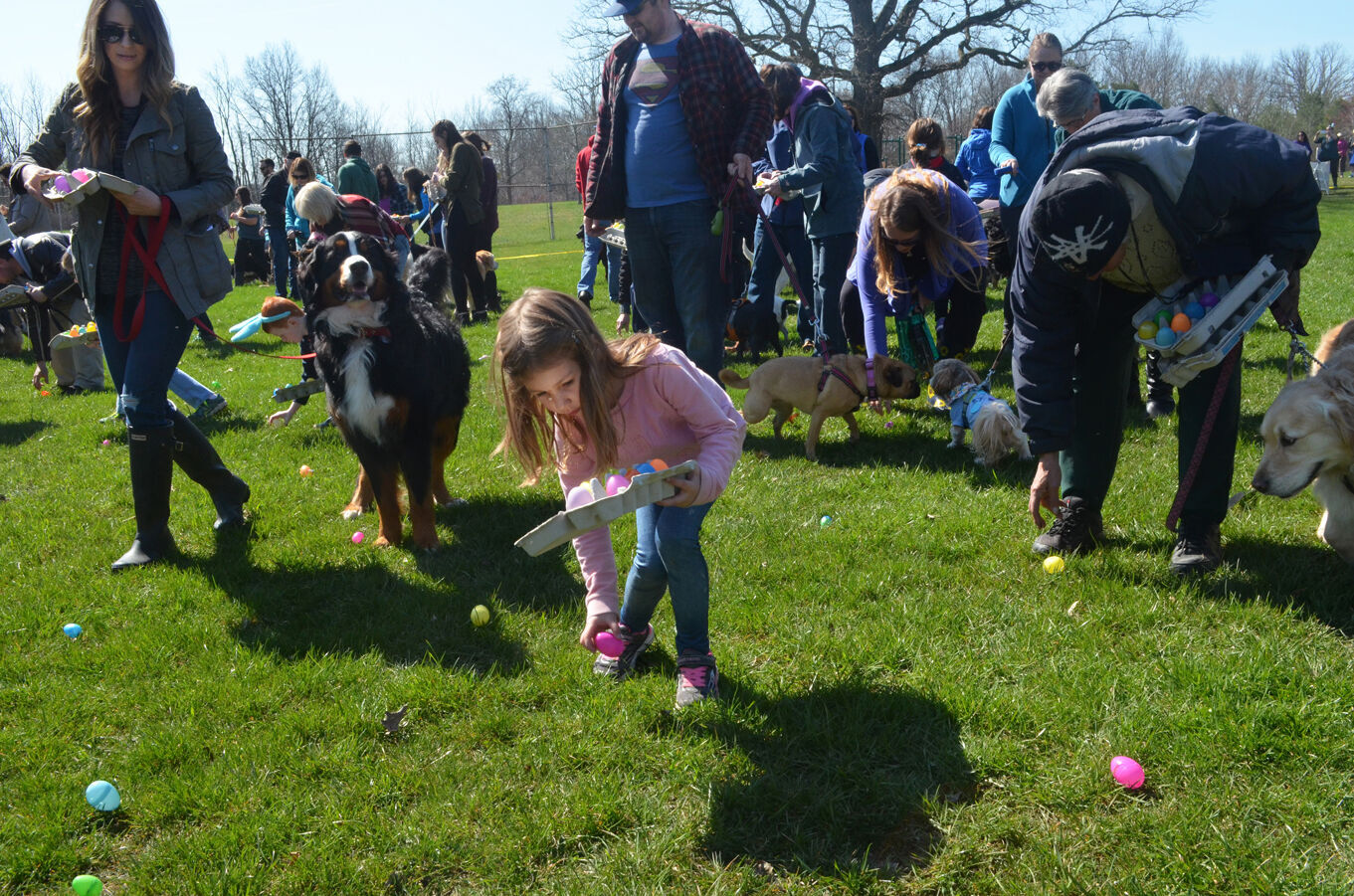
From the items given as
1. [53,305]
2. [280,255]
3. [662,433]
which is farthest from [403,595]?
[280,255]

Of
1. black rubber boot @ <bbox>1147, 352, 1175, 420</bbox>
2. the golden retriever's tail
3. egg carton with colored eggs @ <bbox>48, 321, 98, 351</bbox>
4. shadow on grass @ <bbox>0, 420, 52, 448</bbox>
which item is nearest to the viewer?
black rubber boot @ <bbox>1147, 352, 1175, 420</bbox>

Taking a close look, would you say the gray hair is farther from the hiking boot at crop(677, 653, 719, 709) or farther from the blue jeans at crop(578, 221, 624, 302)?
the blue jeans at crop(578, 221, 624, 302)

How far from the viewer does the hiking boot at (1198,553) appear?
12.1ft

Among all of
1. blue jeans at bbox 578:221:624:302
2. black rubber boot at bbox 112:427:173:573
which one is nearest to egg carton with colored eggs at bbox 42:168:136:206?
black rubber boot at bbox 112:427:173:573

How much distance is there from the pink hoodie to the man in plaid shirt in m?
2.39

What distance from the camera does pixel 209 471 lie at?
4.92 metres

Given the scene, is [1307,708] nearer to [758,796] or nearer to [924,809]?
[924,809]

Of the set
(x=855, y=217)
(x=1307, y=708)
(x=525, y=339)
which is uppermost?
(x=855, y=217)

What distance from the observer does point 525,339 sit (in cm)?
265

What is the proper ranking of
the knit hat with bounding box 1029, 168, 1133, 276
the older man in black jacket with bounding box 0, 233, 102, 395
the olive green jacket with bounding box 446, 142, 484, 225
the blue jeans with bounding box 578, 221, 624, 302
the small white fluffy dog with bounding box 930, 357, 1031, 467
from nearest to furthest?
the knit hat with bounding box 1029, 168, 1133, 276 < the small white fluffy dog with bounding box 930, 357, 1031, 467 < the older man in black jacket with bounding box 0, 233, 102, 395 < the blue jeans with bounding box 578, 221, 624, 302 < the olive green jacket with bounding box 446, 142, 484, 225

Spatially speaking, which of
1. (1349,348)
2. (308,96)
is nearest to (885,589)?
(1349,348)

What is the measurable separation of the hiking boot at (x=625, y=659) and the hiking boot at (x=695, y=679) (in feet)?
0.70

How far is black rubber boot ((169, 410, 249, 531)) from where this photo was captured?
4758 mm

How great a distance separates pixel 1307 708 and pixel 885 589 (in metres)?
1.47
